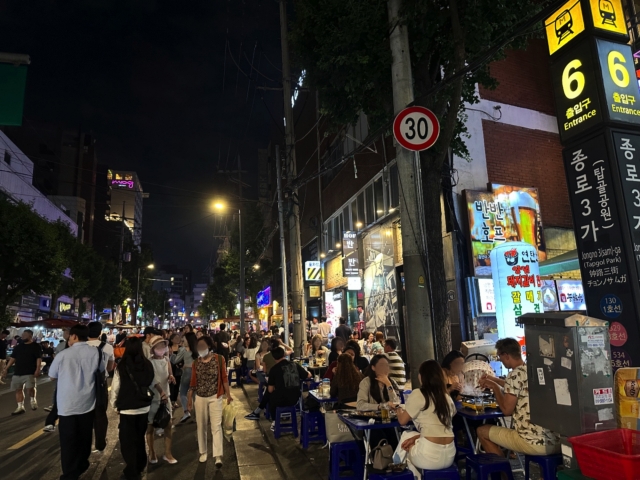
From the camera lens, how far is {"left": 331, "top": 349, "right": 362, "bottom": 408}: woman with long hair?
6953 millimetres

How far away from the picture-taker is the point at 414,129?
6.45 meters

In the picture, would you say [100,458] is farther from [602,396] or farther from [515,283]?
[515,283]

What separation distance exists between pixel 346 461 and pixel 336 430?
776mm

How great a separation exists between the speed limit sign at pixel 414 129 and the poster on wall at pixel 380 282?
10.3 metres

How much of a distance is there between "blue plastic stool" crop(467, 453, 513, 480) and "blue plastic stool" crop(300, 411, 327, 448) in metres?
3.41

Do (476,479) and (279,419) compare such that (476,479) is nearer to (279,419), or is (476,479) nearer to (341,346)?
(279,419)

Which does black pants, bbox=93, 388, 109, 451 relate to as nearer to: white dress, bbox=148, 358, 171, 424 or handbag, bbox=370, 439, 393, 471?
white dress, bbox=148, 358, 171, 424

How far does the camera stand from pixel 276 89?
17.6 meters

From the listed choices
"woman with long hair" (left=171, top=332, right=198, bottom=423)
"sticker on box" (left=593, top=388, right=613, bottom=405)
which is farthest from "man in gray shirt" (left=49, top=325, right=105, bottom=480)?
"sticker on box" (left=593, top=388, right=613, bottom=405)

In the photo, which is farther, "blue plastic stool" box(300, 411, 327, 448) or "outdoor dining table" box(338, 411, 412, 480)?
"blue plastic stool" box(300, 411, 327, 448)

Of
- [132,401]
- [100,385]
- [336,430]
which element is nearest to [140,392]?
[132,401]

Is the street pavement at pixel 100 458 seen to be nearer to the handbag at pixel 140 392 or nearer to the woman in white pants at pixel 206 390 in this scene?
the woman in white pants at pixel 206 390

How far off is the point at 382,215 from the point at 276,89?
21.2 ft

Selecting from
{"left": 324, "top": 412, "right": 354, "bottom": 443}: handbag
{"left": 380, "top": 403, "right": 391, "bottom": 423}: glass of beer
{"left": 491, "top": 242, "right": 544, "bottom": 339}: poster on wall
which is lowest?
{"left": 324, "top": 412, "right": 354, "bottom": 443}: handbag
